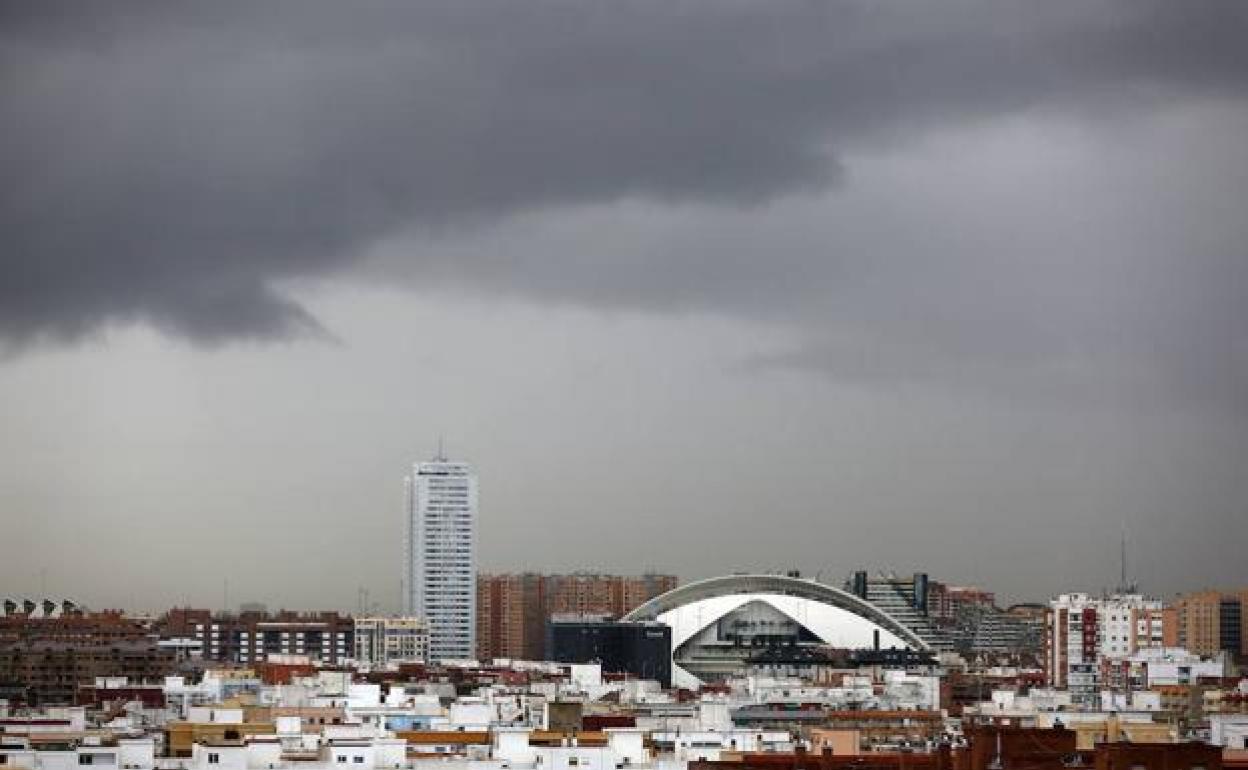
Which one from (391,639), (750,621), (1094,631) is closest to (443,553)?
(391,639)

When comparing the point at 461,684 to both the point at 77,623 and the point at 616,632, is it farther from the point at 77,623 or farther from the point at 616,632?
the point at 616,632

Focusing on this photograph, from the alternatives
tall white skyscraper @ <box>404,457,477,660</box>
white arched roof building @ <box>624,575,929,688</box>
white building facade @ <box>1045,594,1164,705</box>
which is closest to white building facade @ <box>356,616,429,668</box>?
tall white skyscraper @ <box>404,457,477,660</box>

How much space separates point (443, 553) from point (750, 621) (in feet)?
108

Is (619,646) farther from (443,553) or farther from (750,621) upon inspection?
(443,553)

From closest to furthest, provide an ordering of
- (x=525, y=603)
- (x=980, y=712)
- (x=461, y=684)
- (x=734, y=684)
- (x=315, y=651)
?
1. (x=980, y=712)
2. (x=461, y=684)
3. (x=734, y=684)
4. (x=315, y=651)
5. (x=525, y=603)

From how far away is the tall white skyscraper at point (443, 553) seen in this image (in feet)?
463

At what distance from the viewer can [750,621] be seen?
372 feet

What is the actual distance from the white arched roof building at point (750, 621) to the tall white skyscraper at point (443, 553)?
2587cm

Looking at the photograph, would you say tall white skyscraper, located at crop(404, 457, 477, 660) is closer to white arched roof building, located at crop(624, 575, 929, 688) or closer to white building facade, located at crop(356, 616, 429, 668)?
white building facade, located at crop(356, 616, 429, 668)

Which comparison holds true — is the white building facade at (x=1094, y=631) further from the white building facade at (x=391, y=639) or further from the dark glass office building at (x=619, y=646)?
the white building facade at (x=391, y=639)

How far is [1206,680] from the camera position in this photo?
246 ft

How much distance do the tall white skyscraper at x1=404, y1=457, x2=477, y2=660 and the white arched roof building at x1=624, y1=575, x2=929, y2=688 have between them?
2587cm

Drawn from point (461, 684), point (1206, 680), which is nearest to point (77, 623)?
point (461, 684)

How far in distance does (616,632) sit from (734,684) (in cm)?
1993
